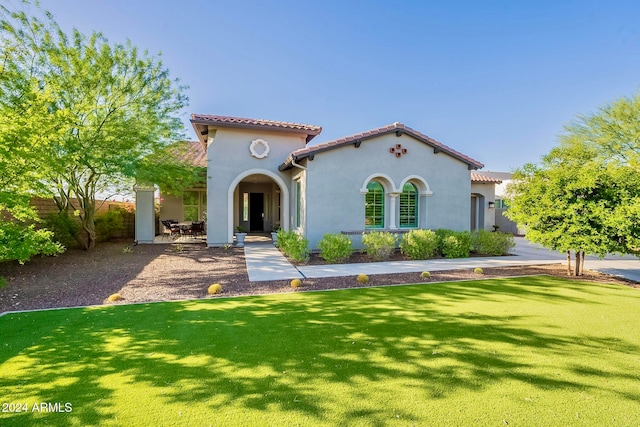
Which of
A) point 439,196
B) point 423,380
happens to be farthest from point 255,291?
point 439,196

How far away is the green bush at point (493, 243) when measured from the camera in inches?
553

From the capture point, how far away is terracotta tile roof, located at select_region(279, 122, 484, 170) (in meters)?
12.9

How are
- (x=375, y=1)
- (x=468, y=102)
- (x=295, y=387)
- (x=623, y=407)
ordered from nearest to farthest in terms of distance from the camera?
1. (x=623, y=407)
2. (x=295, y=387)
3. (x=375, y=1)
4. (x=468, y=102)

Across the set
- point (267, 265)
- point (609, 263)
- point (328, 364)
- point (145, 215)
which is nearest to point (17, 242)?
point (267, 265)

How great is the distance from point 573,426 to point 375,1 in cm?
1689

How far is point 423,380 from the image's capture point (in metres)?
3.71

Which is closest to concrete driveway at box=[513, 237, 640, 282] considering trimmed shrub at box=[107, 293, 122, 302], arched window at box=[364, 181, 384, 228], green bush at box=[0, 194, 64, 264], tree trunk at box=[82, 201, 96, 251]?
arched window at box=[364, 181, 384, 228]

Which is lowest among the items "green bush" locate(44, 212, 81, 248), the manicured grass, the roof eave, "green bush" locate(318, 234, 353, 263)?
the manicured grass

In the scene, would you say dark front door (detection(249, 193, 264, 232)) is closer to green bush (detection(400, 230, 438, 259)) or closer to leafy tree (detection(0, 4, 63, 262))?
green bush (detection(400, 230, 438, 259))

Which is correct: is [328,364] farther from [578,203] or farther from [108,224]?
[108,224]

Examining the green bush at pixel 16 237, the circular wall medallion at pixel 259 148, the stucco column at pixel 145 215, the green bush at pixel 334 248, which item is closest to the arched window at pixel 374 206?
the green bush at pixel 334 248

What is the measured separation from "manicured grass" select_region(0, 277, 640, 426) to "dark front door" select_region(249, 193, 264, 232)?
54.7 feet

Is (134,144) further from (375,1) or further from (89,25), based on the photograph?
(375,1)

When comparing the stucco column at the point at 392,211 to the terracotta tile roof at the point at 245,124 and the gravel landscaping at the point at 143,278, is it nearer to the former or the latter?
the gravel landscaping at the point at 143,278
